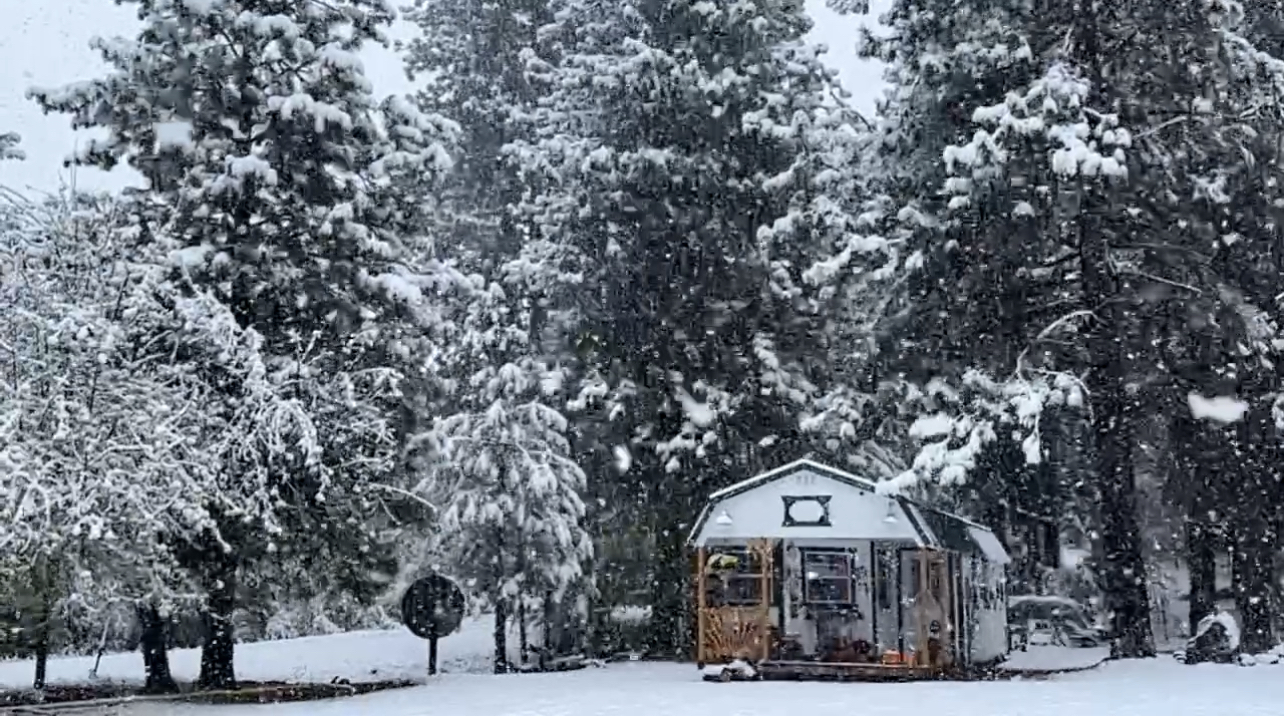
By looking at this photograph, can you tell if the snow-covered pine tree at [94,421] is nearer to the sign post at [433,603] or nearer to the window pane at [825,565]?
the sign post at [433,603]

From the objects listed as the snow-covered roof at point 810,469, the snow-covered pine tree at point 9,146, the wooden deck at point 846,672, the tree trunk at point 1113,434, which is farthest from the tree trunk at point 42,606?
the tree trunk at point 1113,434

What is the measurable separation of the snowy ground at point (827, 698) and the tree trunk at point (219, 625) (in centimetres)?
182

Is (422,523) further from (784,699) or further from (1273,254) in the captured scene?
(1273,254)

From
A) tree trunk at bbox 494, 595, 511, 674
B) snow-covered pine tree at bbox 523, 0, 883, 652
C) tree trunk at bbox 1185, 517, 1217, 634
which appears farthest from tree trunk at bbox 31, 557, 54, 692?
tree trunk at bbox 1185, 517, 1217, 634

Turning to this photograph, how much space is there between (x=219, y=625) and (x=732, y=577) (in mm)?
7167

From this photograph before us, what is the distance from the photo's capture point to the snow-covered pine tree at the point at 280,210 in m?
18.6

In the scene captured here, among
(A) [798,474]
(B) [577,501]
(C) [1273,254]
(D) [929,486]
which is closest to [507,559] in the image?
(B) [577,501]

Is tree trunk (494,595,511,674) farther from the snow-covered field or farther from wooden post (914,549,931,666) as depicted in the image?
wooden post (914,549,931,666)

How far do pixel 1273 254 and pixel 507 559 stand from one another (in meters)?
12.7

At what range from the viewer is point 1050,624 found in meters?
30.7

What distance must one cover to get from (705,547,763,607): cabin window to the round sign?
4.74m

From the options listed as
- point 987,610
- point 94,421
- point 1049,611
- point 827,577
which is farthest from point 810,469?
point 1049,611

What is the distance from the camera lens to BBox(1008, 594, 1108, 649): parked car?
2945 centimetres

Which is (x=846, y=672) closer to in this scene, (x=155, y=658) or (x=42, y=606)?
(x=155, y=658)
